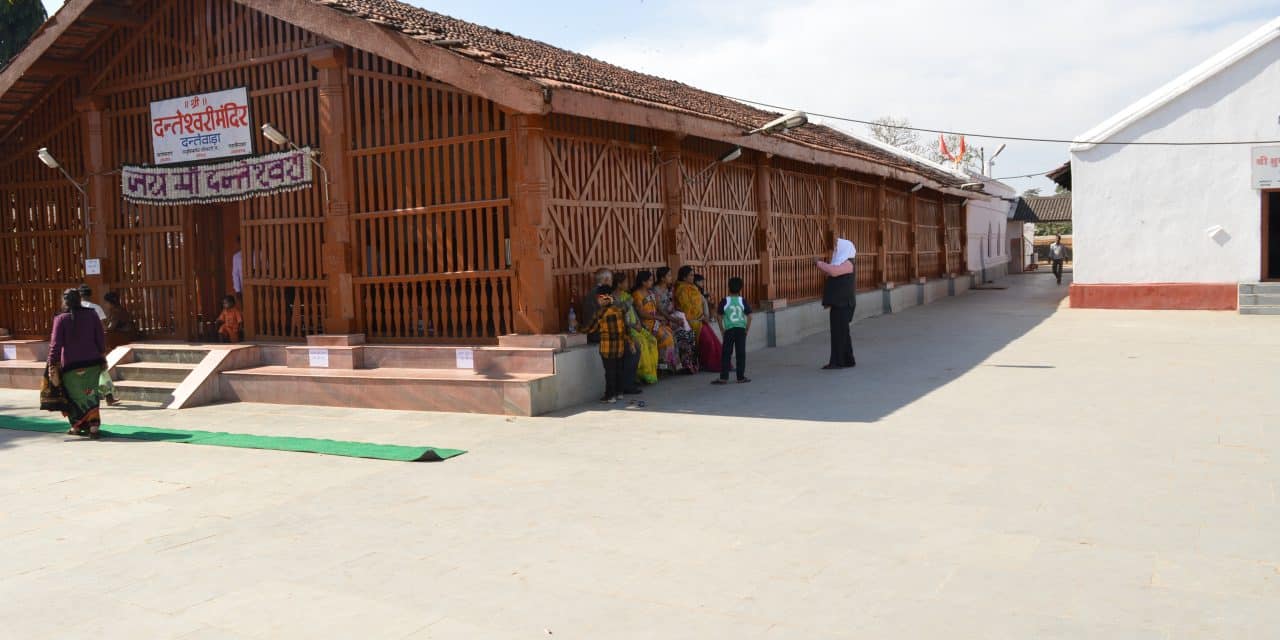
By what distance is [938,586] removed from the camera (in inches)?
173

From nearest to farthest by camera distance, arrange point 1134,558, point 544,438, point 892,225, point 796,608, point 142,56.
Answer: point 796,608 < point 1134,558 < point 544,438 < point 142,56 < point 892,225

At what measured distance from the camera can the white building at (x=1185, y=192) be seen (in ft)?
59.5

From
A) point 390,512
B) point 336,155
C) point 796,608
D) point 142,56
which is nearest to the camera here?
point 796,608

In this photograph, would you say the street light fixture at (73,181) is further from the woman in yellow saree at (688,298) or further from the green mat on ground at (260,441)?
the woman in yellow saree at (688,298)

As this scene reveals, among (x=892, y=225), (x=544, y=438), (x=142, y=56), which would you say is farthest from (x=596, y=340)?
(x=892, y=225)

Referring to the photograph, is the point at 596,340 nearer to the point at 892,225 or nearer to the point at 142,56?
the point at 142,56

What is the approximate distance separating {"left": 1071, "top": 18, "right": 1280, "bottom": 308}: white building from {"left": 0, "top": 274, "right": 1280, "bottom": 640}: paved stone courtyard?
32.2ft

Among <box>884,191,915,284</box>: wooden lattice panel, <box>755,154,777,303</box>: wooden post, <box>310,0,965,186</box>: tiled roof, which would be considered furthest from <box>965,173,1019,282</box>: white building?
<box>310,0,965,186</box>: tiled roof

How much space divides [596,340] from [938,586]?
6.41 meters

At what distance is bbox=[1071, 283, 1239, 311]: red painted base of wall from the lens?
18.5m

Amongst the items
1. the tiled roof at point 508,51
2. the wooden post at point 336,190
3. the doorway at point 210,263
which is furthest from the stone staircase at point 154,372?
the tiled roof at point 508,51

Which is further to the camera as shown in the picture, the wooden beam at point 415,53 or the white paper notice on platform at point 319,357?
the white paper notice on platform at point 319,357

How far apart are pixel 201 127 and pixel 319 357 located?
3.45 meters

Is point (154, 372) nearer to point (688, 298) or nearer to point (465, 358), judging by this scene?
point (465, 358)
